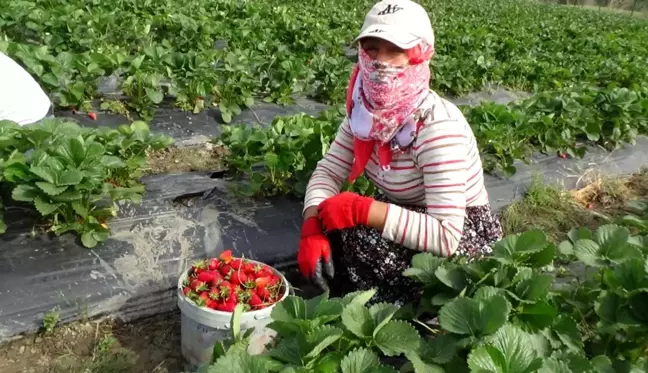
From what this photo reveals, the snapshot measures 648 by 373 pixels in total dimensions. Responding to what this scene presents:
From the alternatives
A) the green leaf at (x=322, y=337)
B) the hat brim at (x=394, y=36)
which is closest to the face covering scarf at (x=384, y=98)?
the hat brim at (x=394, y=36)

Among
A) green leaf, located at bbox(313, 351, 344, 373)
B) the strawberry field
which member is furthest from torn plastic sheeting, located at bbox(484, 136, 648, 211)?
green leaf, located at bbox(313, 351, 344, 373)

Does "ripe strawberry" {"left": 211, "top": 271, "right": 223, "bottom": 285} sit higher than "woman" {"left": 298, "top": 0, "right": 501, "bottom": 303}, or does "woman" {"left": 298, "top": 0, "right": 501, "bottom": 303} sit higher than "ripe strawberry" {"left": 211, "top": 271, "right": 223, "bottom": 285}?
"woman" {"left": 298, "top": 0, "right": 501, "bottom": 303}

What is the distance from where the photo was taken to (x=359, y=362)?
1.59 metres

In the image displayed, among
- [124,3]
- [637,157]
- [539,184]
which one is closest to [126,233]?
[539,184]

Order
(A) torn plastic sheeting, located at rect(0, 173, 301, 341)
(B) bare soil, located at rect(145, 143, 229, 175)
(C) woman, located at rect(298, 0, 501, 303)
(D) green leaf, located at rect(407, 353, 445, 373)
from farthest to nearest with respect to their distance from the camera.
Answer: (B) bare soil, located at rect(145, 143, 229, 175)
(A) torn plastic sheeting, located at rect(0, 173, 301, 341)
(C) woman, located at rect(298, 0, 501, 303)
(D) green leaf, located at rect(407, 353, 445, 373)

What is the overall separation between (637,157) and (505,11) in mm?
13980

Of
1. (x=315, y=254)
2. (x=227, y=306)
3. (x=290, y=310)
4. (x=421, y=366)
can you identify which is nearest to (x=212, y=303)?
(x=227, y=306)

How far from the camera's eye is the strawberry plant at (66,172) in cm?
287

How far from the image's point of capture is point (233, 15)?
884 centimetres

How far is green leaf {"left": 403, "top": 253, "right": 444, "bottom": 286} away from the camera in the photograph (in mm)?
2043

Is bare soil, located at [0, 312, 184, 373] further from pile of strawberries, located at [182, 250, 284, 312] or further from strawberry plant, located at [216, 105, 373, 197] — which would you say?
strawberry plant, located at [216, 105, 373, 197]

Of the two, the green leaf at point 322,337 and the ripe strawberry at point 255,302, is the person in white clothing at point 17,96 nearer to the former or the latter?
the ripe strawberry at point 255,302

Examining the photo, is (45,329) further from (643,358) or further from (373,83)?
(643,358)

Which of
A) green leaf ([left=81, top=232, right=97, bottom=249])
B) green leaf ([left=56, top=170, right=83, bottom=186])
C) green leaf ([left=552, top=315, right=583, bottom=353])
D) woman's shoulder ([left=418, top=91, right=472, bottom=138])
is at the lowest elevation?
green leaf ([left=81, top=232, right=97, bottom=249])
